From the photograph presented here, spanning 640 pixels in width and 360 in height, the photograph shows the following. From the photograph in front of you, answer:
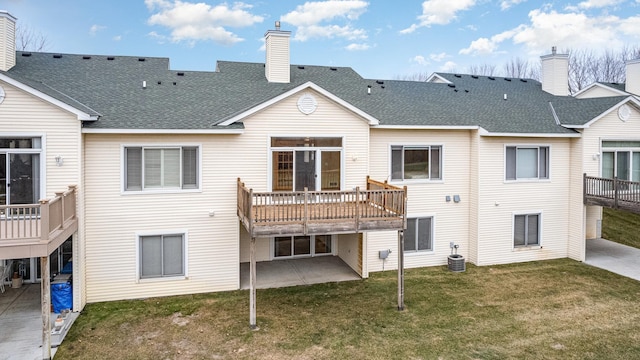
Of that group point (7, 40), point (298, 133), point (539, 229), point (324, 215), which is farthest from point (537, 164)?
point (7, 40)

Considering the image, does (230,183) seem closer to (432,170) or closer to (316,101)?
(316,101)

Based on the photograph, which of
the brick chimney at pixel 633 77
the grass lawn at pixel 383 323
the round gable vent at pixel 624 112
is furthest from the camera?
the brick chimney at pixel 633 77

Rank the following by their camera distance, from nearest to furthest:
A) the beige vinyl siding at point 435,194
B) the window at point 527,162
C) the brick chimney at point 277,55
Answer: the beige vinyl siding at point 435,194 → the window at point 527,162 → the brick chimney at point 277,55

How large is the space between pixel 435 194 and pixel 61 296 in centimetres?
1179

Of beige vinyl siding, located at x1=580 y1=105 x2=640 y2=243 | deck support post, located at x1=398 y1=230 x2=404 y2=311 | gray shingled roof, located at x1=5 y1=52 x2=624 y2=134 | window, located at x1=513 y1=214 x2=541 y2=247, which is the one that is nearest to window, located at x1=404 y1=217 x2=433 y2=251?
window, located at x1=513 y1=214 x2=541 y2=247

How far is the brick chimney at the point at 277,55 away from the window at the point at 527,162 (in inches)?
348

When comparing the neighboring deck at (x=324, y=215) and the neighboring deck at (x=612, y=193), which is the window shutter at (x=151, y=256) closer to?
the neighboring deck at (x=324, y=215)

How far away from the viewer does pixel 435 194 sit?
14.7 m

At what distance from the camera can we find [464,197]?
15.0 meters

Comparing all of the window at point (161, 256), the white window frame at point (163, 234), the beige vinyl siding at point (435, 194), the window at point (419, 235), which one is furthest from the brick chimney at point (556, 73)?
the window at point (161, 256)

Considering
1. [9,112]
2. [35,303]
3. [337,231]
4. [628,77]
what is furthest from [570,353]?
[628,77]

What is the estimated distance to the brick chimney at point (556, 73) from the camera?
1908 cm

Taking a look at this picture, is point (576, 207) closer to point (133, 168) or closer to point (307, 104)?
point (307, 104)

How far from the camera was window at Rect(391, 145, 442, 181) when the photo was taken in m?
14.4
